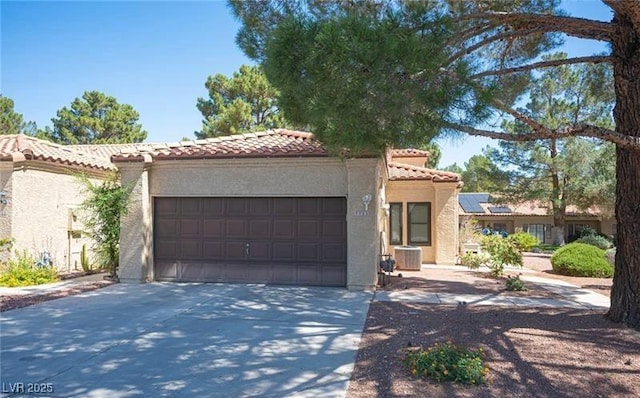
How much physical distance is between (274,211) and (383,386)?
7867mm

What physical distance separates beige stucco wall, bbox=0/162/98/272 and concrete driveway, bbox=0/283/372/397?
5.13m

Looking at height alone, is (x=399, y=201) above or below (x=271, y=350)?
above

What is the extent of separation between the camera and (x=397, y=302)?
32.9 ft

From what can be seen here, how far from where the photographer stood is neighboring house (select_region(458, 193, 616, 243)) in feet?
128

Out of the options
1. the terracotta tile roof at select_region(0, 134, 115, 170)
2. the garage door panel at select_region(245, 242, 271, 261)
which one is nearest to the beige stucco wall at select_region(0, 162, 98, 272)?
the terracotta tile roof at select_region(0, 134, 115, 170)

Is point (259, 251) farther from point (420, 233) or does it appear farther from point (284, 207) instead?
point (420, 233)

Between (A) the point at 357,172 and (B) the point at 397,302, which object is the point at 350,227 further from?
(B) the point at 397,302

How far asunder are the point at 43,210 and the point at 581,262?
1903 centimetres

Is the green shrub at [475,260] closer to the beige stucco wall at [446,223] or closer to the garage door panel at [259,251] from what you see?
the beige stucco wall at [446,223]

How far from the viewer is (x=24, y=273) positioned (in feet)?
40.4

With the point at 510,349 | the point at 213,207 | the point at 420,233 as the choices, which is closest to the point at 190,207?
the point at 213,207

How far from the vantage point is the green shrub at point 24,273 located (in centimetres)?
1202

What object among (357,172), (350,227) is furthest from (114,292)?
(357,172)

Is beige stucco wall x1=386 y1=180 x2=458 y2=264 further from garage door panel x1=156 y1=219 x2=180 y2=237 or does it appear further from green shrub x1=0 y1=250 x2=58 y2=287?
green shrub x1=0 y1=250 x2=58 y2=287
